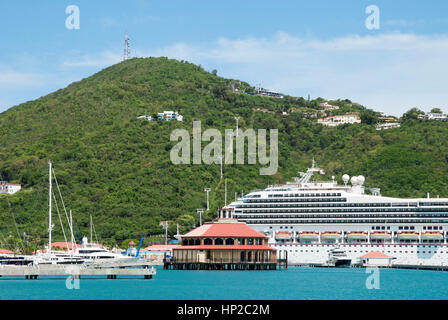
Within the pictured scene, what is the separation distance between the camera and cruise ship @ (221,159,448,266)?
104750mm

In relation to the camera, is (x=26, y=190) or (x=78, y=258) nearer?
(x=78, y=258)

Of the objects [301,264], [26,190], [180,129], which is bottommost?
[301,264]

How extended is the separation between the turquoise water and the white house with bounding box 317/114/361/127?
102 m

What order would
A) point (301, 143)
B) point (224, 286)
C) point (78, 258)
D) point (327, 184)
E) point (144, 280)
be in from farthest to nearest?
1. point (301, 143)
2. point (327, 184)
3. point (78, 258)
4. point (144, 280)
5. point (224, 286)

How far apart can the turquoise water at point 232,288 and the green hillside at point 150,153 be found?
45.4m

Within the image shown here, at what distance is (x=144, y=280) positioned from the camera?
7356 centimetres

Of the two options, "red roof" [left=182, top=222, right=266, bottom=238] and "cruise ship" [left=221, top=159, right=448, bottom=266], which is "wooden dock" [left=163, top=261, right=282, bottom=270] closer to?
"red roof" [left=182, top=222, right=266, bottom=238]

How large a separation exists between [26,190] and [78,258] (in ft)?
188

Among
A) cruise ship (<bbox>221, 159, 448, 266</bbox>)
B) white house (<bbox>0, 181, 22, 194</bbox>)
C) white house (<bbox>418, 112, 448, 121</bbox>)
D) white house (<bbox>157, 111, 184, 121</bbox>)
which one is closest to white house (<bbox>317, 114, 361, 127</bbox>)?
white house (<bbox>418, 112, 448, 121</bbox>)

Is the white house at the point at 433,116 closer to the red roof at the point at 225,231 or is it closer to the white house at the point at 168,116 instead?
the white house at the point at 168,116

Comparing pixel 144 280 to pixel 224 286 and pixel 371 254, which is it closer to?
pixel 224 286

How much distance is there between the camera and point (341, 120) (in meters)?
183
